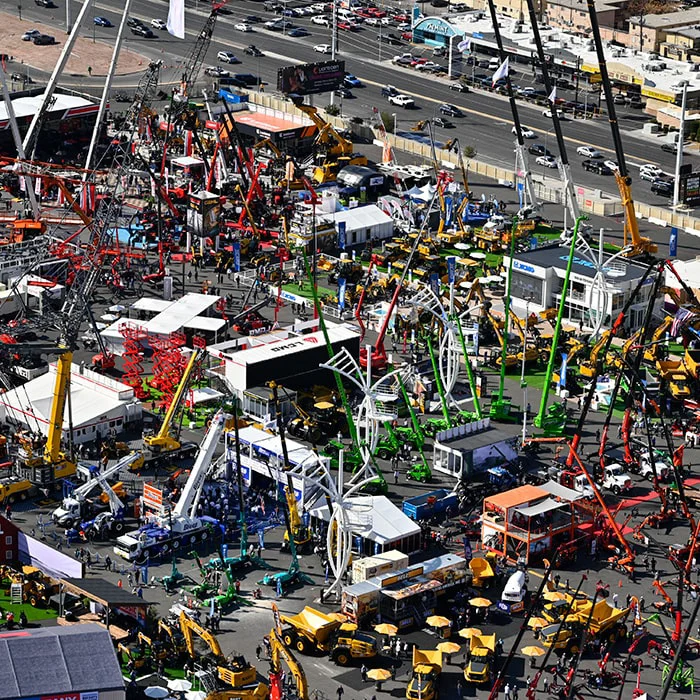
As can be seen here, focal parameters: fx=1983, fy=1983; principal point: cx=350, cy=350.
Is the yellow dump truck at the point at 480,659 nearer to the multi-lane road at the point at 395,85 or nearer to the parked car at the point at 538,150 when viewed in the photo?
the multi-lane road at the point at 395,85

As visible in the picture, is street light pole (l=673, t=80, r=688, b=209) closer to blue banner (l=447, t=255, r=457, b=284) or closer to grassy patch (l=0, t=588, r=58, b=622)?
blue banner (l=447, t=255, r=457, b=284)

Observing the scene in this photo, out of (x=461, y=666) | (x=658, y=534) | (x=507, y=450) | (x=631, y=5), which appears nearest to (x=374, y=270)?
(x=507, y=450)

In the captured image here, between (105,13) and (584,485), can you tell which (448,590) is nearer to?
(584,485)

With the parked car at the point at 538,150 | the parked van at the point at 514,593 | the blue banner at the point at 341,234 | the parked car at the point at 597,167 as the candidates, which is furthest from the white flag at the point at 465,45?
the parked van at the point at 514,593

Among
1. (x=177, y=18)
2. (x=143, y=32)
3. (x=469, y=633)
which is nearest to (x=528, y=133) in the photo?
(x=177, y=18)

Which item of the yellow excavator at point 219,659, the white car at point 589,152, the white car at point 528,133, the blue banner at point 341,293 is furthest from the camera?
the white car at point 528,133

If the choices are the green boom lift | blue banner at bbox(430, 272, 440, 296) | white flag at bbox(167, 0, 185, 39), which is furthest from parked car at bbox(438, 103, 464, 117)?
the green boom lift
